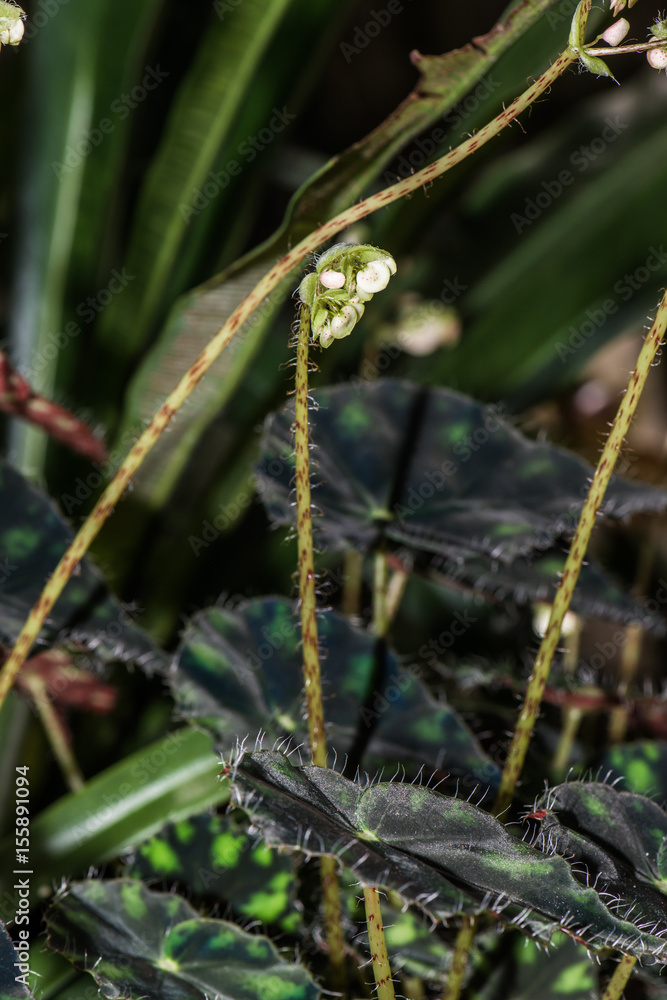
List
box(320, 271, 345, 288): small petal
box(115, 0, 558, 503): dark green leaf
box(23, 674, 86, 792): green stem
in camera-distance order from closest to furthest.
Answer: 1. box(320, 271, 345, 288): small petal
2. box(115, 0, 558, 503): dark green leaf
3. box(23, 674, 86, 792): green stem

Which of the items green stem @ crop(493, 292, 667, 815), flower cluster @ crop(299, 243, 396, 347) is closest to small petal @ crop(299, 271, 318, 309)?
flower cluster @ crop(299, 243, 396, 347)

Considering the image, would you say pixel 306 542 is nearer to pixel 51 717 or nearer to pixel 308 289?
pixel 308 289

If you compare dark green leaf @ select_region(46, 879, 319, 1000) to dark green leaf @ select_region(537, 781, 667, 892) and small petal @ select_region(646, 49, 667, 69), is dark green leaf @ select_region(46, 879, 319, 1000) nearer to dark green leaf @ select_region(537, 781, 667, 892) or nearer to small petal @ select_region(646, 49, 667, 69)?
dark green leaf @ select_region(537, 781, 667, 892)

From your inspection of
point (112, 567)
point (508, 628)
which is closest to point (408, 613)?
point (508, 628)

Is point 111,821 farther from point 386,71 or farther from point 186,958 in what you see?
point 386,71

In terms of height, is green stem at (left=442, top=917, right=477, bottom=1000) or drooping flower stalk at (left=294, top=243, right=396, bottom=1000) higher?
drooping flower stalk at (left=294, top=243, right=396, bottom=1000)

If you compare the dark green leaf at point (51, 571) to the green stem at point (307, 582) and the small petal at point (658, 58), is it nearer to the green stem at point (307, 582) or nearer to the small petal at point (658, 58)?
the green stem at point (307, 582)

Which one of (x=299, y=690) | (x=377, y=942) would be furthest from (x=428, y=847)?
(x=299, y=690)
